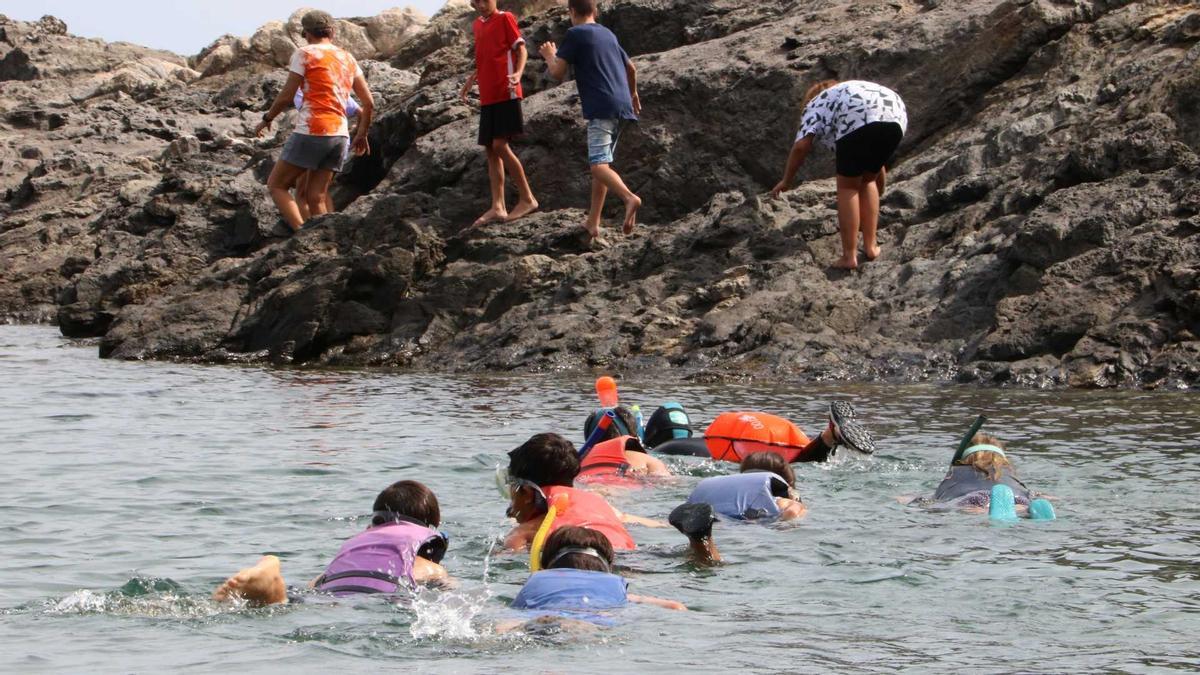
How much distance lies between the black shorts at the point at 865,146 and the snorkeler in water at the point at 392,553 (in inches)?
268

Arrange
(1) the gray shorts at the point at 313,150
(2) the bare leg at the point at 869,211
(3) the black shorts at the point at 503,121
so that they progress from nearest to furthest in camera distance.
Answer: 1. (2) the bare leg at the point at 869,211
2. (3) the black shorts at the point at 503,121
3. (1) the gray shorts at the point at 313,150

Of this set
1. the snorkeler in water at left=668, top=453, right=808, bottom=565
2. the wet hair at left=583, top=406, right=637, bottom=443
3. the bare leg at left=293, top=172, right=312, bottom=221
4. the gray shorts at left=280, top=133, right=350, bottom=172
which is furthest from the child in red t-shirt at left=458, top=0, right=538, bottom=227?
the snorkeler in water at left=668, top=453, right=808, bottom=565

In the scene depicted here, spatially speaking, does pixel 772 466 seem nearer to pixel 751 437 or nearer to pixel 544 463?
pixel 751 437

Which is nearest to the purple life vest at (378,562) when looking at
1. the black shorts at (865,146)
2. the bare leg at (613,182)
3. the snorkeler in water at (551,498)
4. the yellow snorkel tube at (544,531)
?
the yellow snorkel tube at (544,531)

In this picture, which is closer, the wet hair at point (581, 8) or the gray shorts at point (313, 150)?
the wet hair at point (581, 8)

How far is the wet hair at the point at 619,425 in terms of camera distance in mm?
9562

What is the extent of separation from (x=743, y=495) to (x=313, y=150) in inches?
345

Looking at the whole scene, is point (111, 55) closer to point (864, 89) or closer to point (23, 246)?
point (23, 246)

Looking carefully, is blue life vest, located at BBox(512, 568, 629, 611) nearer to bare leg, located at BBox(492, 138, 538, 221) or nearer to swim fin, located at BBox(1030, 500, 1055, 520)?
swim fin, located at BBox(1030, 500, 1055, 520)

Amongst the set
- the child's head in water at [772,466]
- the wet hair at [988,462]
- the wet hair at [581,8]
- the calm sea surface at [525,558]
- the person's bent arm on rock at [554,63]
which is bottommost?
the calm sea surface at [525,558]

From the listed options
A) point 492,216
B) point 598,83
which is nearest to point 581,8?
point 598,83

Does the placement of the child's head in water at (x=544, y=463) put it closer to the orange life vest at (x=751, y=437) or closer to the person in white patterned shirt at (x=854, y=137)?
the orange life vest at (x=751, y=437)

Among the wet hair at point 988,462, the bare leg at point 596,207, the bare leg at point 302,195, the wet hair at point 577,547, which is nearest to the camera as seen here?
the wet hair at point 577,547

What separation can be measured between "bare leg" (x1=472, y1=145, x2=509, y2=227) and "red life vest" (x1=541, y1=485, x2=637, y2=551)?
792 centimetres
